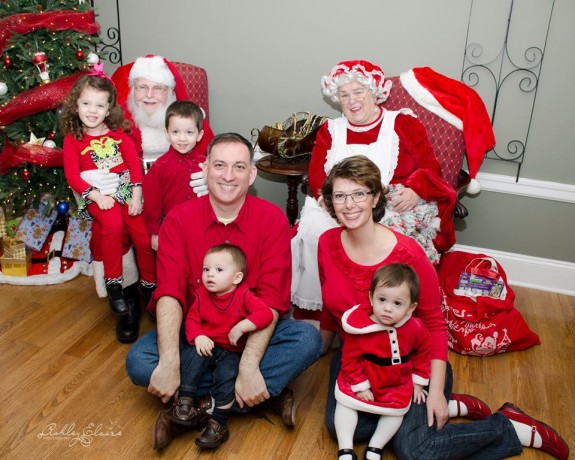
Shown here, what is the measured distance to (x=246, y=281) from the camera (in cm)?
226

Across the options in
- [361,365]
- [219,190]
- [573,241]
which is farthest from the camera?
[573,241]

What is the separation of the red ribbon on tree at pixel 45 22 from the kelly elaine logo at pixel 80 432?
6.22ft

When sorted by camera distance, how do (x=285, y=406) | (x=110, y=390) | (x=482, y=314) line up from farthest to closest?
(x=482, y=314) → (x=110, y=390) → (x=285, y=406)

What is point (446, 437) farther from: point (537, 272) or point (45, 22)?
point (45, 22)

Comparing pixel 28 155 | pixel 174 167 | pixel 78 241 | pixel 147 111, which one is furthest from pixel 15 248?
pixel 174 167

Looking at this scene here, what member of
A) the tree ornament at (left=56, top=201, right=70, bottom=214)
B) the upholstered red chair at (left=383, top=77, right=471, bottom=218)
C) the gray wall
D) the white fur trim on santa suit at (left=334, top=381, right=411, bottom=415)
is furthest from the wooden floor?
the upholstered red chair at (left=383, top=77, right=471, bottom=218)

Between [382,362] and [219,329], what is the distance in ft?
2.00

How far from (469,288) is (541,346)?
0.44 m

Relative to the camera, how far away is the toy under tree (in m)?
2.93

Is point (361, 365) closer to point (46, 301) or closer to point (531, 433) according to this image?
point (531, 433)

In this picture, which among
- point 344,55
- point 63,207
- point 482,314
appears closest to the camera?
point 482,314

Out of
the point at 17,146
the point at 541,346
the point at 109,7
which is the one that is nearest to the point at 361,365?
the point at 541,346

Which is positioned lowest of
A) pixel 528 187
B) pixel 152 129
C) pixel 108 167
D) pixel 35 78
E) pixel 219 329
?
pixel 219 329

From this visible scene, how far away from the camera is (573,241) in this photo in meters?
3.30
